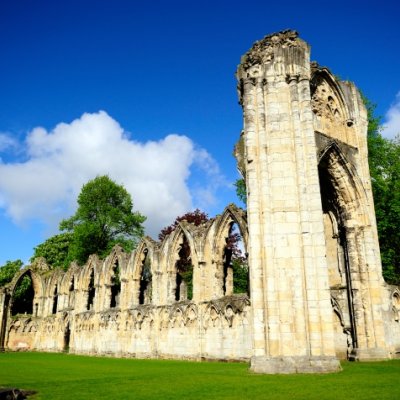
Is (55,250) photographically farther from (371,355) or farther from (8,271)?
(371,355)

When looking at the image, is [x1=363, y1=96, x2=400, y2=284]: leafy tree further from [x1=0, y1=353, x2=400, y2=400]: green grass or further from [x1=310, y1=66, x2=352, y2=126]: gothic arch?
[x1=0, y1=353, x2=400, y2=400]: green grass

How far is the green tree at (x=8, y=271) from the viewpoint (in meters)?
33.8

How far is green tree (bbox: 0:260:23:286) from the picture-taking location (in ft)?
111

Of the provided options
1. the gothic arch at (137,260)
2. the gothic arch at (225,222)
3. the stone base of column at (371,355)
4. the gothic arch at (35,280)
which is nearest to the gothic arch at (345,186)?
the gothic arch at (225,222)

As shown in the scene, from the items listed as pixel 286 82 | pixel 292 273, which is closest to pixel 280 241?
pixel 292 273

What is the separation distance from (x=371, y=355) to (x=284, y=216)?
565 centimetres

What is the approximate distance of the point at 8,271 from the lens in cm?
3456

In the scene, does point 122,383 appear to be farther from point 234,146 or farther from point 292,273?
point 234,146

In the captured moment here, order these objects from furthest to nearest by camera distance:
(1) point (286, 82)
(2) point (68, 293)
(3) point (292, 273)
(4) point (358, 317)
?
(2) point (68, 293) < (4) point (358, 317) < (1) point (286, 82) < (3) point (292, 273)

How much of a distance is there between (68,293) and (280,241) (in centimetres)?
2061

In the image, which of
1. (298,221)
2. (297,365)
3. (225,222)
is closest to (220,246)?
(225,222)

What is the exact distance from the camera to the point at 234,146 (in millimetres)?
14336

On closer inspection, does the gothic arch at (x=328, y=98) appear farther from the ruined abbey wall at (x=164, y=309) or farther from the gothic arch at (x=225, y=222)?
the ruined abbey wall at (x=164, y=309)

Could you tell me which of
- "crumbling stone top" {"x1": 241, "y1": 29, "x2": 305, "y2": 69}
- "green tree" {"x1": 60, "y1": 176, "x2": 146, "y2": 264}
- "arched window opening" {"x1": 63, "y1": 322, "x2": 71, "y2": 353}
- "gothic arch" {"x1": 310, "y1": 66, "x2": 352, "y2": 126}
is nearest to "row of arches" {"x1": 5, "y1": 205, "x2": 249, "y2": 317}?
"arched window opening" {"x1": 63, "y1": 322, "x2": 71, "y2": 353}
